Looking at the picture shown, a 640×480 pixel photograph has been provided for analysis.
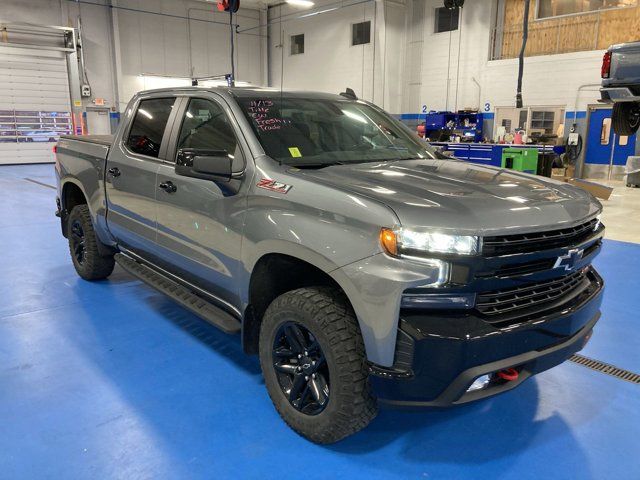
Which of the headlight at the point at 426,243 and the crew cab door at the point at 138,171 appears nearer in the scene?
the headlight at the point at 426,243

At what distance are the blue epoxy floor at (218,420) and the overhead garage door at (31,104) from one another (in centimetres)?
1609

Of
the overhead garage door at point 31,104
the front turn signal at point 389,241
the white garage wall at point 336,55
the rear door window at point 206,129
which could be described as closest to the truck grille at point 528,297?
the front turn signal at point 389,241

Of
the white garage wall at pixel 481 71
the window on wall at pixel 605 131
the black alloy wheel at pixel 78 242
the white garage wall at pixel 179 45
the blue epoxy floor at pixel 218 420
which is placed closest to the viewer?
the blue epoxy floor at pixel 218 420

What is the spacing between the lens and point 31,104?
1738cm

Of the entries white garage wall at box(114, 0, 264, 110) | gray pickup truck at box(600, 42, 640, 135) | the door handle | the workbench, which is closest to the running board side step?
the door handle

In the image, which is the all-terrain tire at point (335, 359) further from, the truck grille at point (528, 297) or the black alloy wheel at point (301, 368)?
the truck grille at point (528, 297)

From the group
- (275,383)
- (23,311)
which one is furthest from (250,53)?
A: (275,383)

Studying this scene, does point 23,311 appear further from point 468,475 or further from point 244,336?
point 468,475

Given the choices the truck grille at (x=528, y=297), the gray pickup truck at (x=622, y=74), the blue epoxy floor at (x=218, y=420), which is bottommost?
the blue epoxy floor at (x=218, y=420)

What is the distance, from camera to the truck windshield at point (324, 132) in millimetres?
2660

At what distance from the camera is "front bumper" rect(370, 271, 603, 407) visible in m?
1.80

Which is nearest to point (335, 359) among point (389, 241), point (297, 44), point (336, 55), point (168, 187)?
point (389, 241)

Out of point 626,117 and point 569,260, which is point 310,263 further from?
point 626,117

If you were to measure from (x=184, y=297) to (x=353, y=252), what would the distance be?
1529mm
